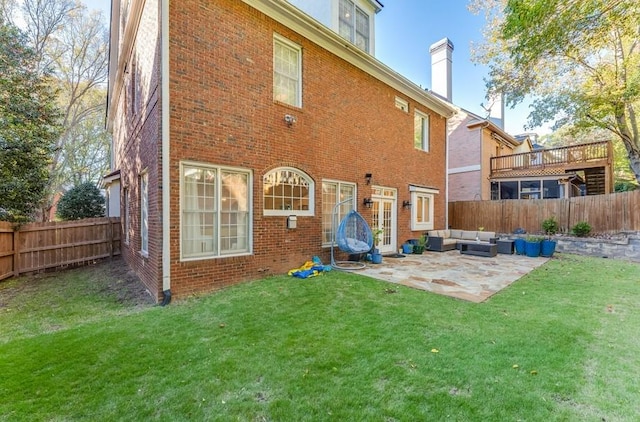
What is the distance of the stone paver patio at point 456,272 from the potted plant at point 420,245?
1.23 ft

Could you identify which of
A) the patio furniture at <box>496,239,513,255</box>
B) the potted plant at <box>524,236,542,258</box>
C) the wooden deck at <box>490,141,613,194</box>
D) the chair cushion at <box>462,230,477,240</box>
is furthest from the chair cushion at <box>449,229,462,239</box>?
the wooden deck at <box>490,141,613,194</box>

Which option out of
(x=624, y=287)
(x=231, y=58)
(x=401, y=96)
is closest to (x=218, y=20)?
(x=231, y=58)

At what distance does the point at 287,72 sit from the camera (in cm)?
737

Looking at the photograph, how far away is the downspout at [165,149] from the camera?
512 cm

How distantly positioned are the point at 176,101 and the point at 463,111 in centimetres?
1731

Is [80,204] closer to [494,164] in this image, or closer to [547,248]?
[547,248]

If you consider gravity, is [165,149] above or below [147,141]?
below

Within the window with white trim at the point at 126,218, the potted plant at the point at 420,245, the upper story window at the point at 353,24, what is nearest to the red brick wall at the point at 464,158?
the potted plant at the point at 420,245

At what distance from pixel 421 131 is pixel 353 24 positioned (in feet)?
15.9

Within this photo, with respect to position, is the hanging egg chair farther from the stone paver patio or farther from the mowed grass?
the mowed grass

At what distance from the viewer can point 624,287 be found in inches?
240

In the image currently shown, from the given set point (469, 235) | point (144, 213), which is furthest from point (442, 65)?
point (144, 213)

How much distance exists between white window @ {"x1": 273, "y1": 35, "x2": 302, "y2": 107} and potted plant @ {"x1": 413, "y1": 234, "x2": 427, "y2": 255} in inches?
256

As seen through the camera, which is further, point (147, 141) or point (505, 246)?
point (505, 246)
